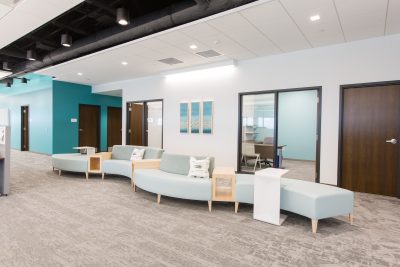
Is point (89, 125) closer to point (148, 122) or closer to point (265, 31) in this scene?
point (148, 122)

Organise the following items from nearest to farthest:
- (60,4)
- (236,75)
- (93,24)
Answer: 1. (60,4)
2. (93,24)
3. (236,75)

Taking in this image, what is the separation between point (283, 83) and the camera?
229 inches

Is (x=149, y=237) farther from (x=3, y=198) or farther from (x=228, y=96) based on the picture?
(x=228, y=96)

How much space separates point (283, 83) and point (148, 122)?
16.9 ft

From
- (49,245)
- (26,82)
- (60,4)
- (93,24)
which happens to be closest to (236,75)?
(93,24)

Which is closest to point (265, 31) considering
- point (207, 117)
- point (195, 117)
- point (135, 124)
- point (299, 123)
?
point (207, 117)

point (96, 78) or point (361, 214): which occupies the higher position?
point (96, 78)

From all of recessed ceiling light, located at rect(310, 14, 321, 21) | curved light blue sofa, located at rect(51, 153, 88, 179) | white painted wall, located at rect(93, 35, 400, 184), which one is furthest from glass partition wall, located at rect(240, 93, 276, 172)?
curved light blue sofa, located at rect(51, 153, 88, 179)

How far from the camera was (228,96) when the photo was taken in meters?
6.71

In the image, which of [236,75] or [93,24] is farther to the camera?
[236,75]

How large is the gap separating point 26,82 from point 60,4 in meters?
8.30

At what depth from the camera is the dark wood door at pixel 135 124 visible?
30.9 ft

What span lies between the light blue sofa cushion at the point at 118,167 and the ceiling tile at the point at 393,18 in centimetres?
566

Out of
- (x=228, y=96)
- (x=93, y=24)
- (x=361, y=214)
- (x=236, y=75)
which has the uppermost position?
(x=93, y=24)
